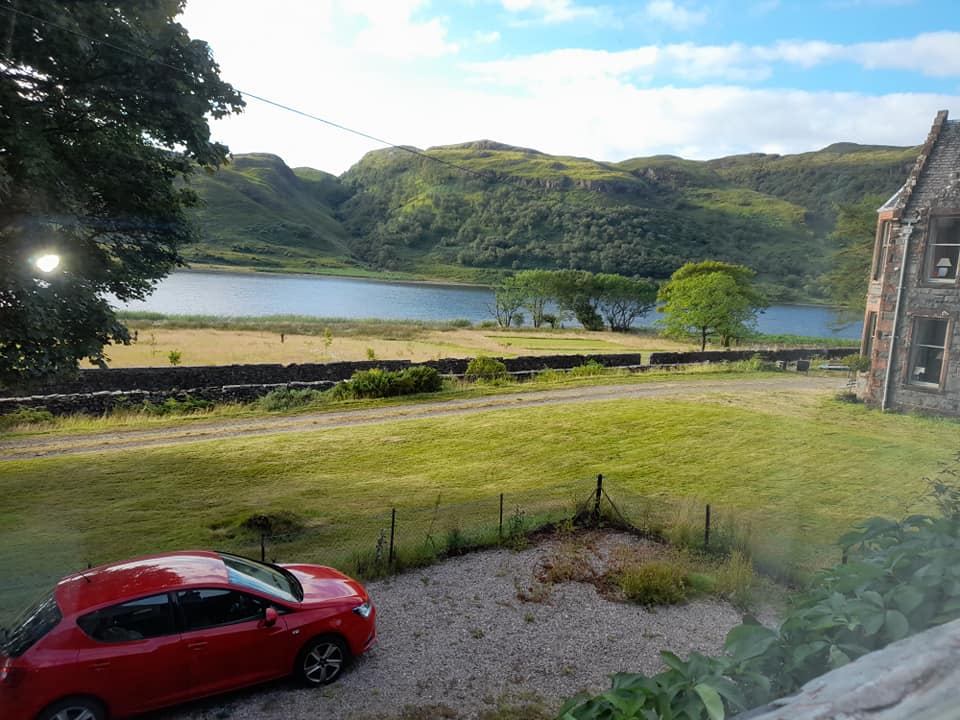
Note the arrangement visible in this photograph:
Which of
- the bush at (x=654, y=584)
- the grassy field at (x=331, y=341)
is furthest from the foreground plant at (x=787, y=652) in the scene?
the grassy field at (x=331, y=341)

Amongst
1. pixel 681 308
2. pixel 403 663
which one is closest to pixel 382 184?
pixel 681 308

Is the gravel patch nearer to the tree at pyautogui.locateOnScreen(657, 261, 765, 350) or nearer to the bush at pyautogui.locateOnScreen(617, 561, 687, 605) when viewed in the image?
the bush at pyautogui.locateOnScreen(617, 561, 687, 605)

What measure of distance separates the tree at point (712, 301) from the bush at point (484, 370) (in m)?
8.95

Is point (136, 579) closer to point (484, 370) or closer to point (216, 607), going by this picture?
point (216, 607)

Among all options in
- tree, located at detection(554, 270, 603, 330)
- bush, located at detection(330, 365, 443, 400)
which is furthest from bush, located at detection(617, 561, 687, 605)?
tree, located at detection(554, 270, 603, 330)

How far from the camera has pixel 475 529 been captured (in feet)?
32.8

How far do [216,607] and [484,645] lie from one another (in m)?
2.93

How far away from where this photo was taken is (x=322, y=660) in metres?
6.08

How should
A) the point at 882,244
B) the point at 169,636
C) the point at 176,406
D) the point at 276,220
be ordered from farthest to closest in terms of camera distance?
the point at 276,220
the point at 176,406
the point at 882,244
the point at 169,636

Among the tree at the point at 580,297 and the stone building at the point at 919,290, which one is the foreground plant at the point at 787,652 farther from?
the tree at the point at 580,297

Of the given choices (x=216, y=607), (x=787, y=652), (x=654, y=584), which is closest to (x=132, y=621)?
(x=216, y=607)

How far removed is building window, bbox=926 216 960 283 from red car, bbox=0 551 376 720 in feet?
38.6

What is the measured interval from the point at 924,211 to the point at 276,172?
35.8 meters

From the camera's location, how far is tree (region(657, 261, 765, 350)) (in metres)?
28.2
